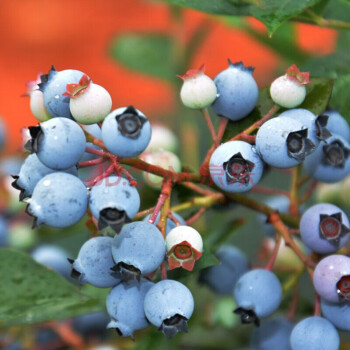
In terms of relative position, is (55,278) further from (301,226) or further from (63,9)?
(63,9)

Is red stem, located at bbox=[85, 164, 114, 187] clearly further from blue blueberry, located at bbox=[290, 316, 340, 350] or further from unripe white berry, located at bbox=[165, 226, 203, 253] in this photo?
blue blueberry, located at bbox=[290, 316, 340, 350]

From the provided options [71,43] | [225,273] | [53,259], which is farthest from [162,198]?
[71,43]

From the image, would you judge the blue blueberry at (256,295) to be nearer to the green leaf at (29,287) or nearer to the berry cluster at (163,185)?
the berry cluster at (163,185)

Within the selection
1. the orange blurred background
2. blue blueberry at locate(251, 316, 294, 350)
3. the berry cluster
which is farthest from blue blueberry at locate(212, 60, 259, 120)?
the orange blurred background

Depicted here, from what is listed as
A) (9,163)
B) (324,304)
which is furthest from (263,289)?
(9,163)

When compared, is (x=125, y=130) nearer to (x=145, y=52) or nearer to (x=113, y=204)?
(x=113, y=204)

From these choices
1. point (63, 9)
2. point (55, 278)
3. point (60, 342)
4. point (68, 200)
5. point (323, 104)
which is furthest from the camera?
point (63, 9)
